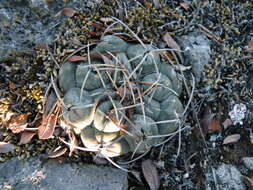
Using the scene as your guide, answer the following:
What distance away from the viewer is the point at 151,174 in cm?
140

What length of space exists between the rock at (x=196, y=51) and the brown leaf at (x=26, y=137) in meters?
0.85

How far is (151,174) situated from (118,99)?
38 centimetres

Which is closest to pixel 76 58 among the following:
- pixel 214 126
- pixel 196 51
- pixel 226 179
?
pixel 196 51

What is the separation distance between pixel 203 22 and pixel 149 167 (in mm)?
854

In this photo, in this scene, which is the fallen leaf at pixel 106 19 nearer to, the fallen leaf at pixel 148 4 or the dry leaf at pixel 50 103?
the fallen leaf at pixel 148 4

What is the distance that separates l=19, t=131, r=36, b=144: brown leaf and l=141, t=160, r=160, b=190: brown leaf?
0.53 meters

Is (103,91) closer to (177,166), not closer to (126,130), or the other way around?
(126,130)

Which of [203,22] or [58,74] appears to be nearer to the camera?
[58,74]

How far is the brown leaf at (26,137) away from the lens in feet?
4.58

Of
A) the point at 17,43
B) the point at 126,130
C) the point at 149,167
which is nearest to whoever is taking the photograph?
the point at 126,130

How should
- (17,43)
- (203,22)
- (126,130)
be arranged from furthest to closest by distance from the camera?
(203,22)
(17,43)
(126,130)

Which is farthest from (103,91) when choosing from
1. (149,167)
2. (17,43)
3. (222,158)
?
(222,158)

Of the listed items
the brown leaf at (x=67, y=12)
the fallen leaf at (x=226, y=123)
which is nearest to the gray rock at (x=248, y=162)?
the fallen leaf at (x=226, y=123)

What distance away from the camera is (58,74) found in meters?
1.42
